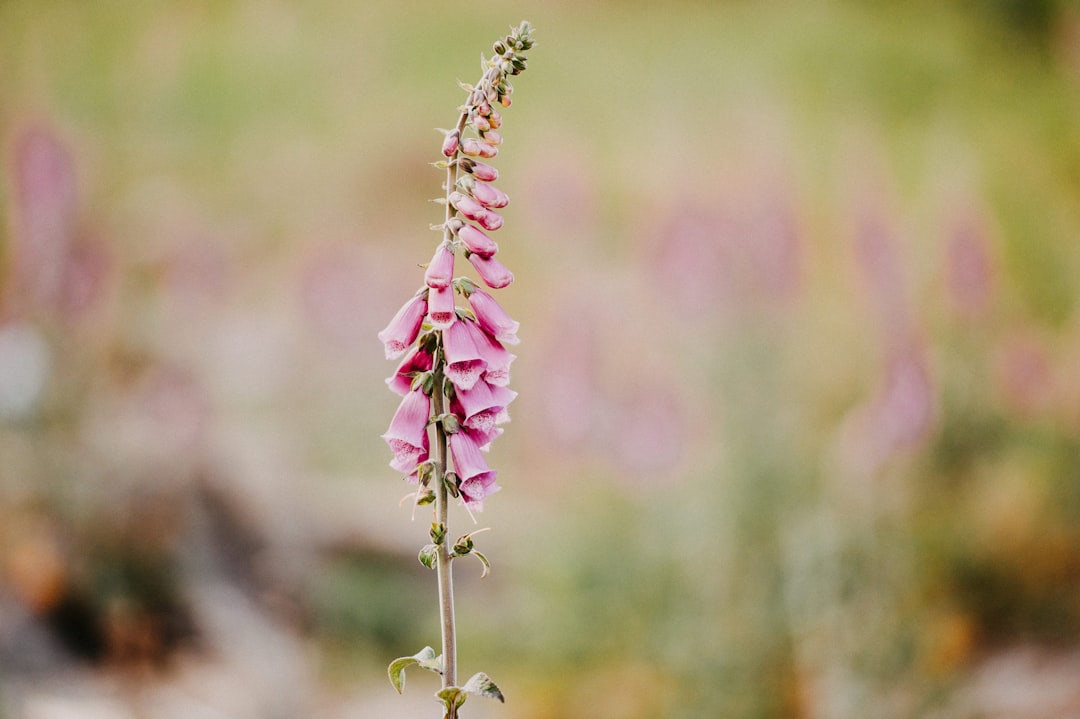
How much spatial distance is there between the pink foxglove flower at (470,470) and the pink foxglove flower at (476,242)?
0.63 ft

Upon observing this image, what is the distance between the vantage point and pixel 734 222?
2.77 m

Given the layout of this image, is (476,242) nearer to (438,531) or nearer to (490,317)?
(490,317)

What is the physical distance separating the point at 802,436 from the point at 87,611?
2.34 m

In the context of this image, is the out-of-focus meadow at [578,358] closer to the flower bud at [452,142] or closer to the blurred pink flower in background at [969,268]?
the blurred pink flower in background at [969,268]

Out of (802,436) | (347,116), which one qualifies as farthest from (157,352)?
(802,436)

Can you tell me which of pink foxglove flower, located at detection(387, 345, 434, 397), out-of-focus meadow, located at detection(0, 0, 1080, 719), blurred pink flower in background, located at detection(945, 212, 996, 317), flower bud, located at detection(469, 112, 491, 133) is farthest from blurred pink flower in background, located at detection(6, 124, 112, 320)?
blurred pink flower in background, located at detection(945, 212, 996, 317)

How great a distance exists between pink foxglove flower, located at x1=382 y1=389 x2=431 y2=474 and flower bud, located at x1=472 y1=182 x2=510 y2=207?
0.21 metres

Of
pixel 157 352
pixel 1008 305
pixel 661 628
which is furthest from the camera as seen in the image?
pixel 1008 305

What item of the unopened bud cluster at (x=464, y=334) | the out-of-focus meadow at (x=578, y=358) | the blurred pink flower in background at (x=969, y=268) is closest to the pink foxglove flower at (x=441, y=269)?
the unopened bud cluster at (x=464, y=334)

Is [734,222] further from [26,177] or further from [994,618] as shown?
[26,177]

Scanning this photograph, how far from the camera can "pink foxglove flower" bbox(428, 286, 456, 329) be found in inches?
32.5

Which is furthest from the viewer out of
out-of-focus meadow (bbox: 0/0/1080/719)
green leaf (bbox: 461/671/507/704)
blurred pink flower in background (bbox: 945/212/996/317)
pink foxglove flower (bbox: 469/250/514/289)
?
blurred pink flower in background (bbox: 945/212/996/317)

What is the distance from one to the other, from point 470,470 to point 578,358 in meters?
1.84

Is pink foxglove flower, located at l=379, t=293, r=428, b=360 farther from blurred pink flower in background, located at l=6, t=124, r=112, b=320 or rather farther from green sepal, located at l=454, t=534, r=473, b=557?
blurred pink flower in background, located at l=6, t=124, r=112, b=320
